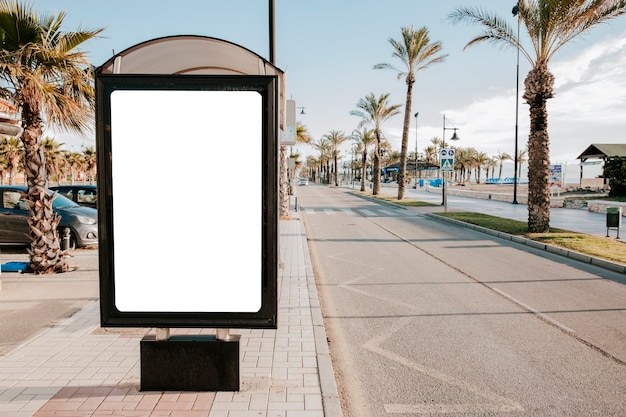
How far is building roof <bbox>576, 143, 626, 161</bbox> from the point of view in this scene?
37875 mm

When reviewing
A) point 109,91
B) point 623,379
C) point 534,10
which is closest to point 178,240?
point 109,91

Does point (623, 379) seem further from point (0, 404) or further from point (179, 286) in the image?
point (0, 404)

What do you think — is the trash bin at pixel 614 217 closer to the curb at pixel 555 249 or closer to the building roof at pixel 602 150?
the curb at pixel 555 249

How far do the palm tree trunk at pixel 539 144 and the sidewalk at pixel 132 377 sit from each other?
38.4ft

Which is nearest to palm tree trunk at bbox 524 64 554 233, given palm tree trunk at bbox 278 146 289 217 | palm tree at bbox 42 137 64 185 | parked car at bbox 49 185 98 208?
palm tree trunk at bbox 278 146 289 217

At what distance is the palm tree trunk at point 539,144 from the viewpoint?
15070 mm

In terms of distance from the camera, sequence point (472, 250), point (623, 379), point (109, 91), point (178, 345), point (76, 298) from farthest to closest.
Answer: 1. point (472, 250)
2. point (76, 298)
3. point (623, 379)
4. point (178, 345)
5. point (109, 91)

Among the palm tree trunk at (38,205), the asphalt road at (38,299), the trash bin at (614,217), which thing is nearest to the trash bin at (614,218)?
the trash bin at (614,217)

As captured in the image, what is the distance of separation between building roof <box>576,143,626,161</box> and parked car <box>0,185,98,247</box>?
39180 mm

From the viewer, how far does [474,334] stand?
5.86m

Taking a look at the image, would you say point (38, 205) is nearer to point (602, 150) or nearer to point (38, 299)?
point (38, 299)

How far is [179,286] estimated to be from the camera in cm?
380

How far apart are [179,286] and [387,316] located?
3.73m

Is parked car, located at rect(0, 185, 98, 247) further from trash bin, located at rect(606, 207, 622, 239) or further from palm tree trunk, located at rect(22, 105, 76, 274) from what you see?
→ trash bin, located at rect(606, 207, 622, 239)
